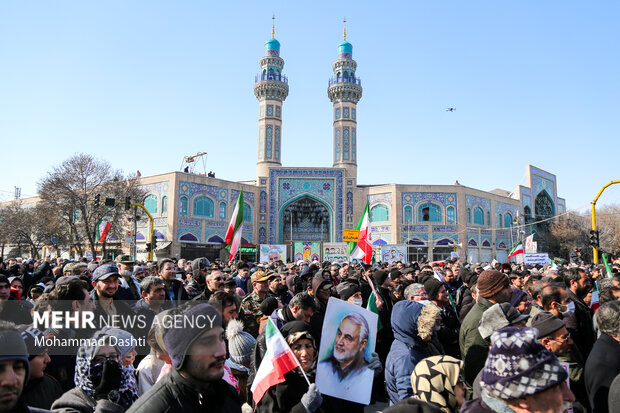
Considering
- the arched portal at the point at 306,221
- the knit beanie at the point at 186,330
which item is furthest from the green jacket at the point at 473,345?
the arched portal at the point at 306,221

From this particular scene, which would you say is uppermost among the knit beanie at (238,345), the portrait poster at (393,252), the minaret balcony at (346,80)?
the minaret balcony at (346,80)

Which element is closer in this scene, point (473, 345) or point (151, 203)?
point (473, 345)

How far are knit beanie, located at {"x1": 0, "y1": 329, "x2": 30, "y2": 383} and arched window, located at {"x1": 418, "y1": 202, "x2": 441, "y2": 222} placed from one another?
35836mm

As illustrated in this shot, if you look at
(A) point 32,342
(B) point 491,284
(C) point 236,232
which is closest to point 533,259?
(C) point 236,232

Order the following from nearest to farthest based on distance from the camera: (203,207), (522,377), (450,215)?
(522,377)
(203,207)
(450,215)

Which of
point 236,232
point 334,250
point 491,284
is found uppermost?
point 236,232

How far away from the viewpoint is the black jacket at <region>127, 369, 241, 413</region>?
1.79m

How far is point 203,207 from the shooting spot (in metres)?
33.8

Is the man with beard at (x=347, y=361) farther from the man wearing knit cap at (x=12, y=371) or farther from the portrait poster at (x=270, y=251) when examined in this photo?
the portrait poster at (x=270, y=251)

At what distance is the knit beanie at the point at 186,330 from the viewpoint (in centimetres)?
188

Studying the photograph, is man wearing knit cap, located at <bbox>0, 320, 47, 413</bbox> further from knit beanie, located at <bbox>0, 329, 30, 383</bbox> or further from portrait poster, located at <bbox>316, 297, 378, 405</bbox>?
portrait poster, located at <bbox>316, 297, 378, 405</bbox>

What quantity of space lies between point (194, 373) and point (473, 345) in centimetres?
237

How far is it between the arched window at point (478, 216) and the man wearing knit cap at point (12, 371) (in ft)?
127

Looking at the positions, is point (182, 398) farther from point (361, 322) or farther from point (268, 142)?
point (268, 142)
